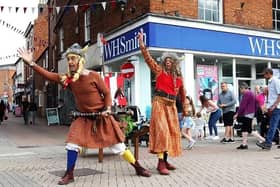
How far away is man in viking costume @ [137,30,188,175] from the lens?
735 cm

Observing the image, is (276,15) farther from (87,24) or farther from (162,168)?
(162,168)

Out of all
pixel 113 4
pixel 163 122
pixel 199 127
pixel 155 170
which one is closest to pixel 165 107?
pixel 163 122

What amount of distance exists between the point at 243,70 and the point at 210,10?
3368 millimetres

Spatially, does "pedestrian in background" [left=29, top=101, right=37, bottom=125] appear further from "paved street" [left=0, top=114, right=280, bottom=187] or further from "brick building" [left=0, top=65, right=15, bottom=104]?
"brick building" [left=0, top=65, right=15, bottom=104]

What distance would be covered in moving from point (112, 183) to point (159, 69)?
2.11 meters

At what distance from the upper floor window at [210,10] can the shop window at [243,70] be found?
253 centimetres

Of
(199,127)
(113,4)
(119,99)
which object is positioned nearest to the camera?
(119,99)

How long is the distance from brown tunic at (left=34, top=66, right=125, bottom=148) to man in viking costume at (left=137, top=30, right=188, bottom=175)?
0.73 meters

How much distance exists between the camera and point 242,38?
18234mm

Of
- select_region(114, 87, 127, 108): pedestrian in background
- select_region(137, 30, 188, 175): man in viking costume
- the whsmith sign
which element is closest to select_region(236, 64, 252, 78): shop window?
the whsmith sign

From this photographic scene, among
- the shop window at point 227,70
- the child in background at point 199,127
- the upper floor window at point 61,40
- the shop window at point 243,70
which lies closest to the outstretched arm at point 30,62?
the child in background at point 199,127

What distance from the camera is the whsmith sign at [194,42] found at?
51.5ft

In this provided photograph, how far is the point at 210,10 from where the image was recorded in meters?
17.7

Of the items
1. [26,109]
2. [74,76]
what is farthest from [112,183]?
[26,109]
